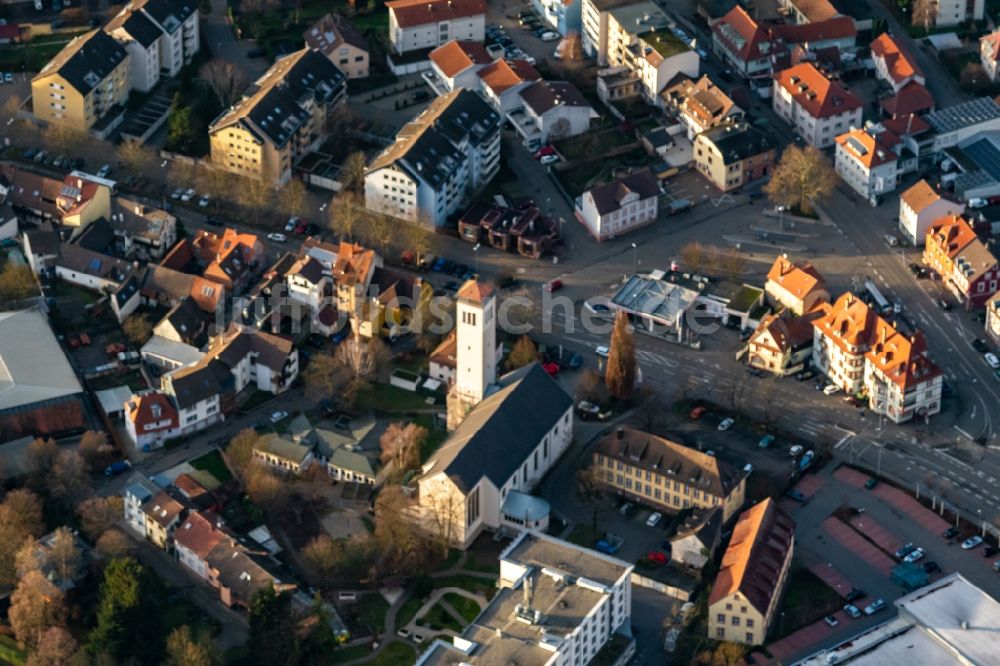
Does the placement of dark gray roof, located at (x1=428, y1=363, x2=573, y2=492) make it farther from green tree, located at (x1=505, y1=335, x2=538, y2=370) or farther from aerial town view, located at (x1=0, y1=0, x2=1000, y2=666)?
green tree, located at (x1=505, y1=335, x2=538, y2=370)

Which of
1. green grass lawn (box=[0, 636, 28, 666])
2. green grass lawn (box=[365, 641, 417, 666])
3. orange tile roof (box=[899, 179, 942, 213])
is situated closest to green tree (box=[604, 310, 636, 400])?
green grass lawn (box=[365, 641, 417, 666])

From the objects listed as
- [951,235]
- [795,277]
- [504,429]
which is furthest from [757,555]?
[951,235]

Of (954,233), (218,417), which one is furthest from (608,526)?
(954,233)

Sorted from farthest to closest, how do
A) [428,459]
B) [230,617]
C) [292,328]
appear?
[292,328] → [428,459] → [230,617]

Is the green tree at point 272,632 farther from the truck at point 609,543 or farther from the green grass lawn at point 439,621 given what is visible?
the truck at point 609,543

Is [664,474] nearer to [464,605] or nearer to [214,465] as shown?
[464,605]

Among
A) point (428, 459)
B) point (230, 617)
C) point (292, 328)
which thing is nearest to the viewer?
point (230, 617)

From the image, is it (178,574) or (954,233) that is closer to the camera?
(178,574)

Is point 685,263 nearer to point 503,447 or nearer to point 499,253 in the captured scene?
point 499,253
